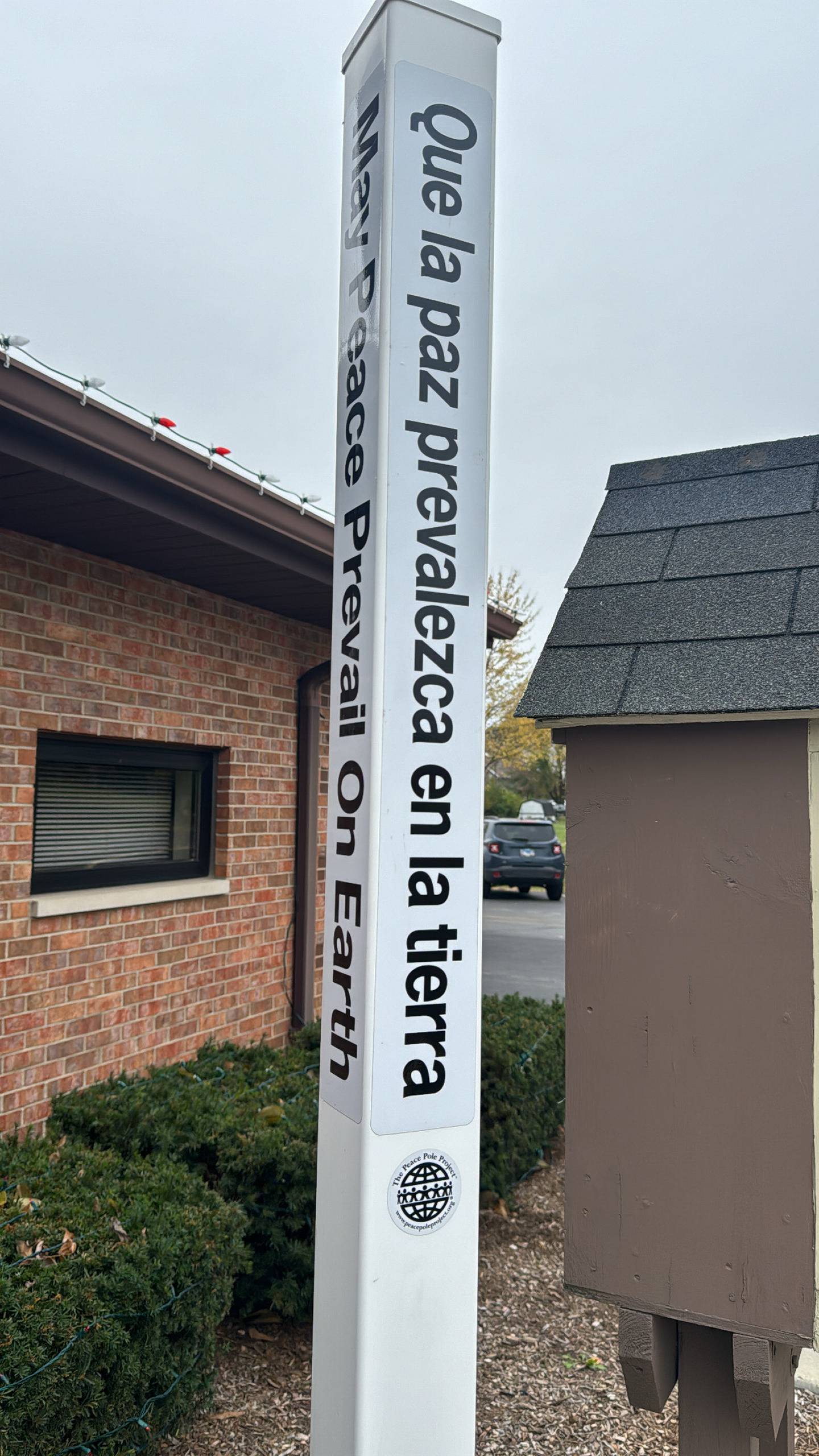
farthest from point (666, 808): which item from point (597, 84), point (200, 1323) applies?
point (597, 84)

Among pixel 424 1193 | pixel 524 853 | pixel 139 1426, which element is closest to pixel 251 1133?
pixel 139 1426

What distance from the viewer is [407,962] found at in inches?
63.0

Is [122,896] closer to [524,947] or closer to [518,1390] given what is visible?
[518,1390]

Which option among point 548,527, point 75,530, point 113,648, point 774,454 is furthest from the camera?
point 548,527

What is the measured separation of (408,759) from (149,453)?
7.94 ft

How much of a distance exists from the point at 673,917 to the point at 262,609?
4390mm

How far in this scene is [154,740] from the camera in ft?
16.0

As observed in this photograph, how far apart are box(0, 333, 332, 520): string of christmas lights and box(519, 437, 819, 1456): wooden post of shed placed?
2106 mm

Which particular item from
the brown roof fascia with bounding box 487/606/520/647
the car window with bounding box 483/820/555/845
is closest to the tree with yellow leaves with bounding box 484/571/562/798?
the car window with bounding box 483/820/555/845

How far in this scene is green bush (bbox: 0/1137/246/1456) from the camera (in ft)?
7.30

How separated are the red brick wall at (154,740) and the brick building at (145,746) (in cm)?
1

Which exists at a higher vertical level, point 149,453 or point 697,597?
point 149,453

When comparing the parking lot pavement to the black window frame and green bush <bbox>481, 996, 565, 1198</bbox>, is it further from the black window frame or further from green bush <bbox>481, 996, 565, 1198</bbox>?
the black window frame

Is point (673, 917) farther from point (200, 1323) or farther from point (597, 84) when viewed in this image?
point (597, 84)
